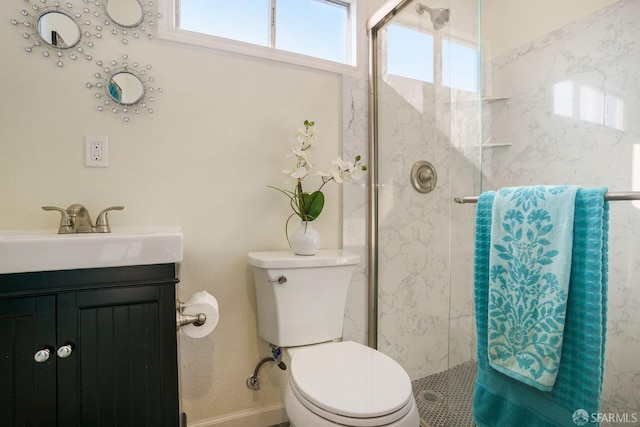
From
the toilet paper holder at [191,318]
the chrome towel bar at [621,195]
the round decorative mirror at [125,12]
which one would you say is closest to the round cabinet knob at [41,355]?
the toilet paper holder at [191,318]

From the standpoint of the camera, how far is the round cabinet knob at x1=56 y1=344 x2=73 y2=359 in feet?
2.73

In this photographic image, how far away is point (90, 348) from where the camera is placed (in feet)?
2.85

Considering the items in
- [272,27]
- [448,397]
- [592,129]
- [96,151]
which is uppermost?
[272,27]

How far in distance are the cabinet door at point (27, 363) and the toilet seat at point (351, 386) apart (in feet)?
2.11

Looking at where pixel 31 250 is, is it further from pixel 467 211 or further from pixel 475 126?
pixel 475 126

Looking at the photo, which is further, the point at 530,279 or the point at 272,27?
the point at 272,27

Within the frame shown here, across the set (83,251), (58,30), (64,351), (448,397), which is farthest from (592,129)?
(58,30)

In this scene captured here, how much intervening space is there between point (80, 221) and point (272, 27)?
1199mm

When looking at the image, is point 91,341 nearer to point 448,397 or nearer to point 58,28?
point 58,28

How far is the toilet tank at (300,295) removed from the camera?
1267mm

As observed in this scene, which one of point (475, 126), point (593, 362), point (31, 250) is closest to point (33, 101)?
point (31, 250)

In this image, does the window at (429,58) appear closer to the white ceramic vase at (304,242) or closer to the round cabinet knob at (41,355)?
the white ceramic vase at (304,242)

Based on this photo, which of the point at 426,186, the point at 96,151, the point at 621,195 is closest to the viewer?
the point at 621,195

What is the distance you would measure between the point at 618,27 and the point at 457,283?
1180 millimetres
